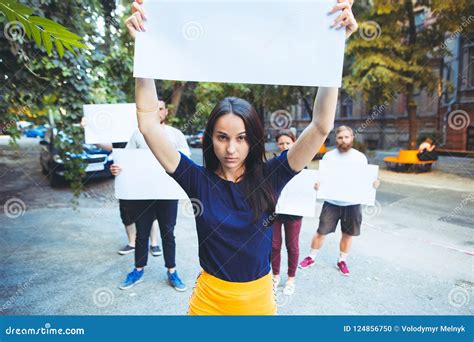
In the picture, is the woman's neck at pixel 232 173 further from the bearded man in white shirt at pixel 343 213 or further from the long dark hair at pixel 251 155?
the bearded man in white shirt at pixel 343 213

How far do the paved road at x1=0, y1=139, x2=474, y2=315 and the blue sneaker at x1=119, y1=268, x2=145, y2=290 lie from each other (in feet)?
0.23

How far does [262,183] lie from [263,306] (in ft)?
1.64

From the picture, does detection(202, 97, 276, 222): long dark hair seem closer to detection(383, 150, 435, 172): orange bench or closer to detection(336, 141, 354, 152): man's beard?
detection(336, 141, 354, 152): man's beard

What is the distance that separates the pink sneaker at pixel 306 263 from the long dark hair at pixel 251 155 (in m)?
2.04

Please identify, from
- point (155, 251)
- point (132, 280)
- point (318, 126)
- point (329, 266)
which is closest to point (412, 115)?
point (329, 266)

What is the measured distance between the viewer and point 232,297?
121 centimetres

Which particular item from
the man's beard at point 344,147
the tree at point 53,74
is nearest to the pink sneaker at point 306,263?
the man's beard at point 344,147

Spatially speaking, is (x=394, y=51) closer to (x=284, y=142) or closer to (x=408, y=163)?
(x=408, y=163)

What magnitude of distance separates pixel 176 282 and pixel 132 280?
1.27 feet

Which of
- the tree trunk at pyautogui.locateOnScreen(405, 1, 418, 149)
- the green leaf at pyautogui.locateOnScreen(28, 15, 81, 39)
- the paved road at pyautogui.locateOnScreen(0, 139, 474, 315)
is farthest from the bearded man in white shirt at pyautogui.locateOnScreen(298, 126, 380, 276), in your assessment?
the tree trunk at pyautogui.locateOnScreen(405, 1, 418, 149)

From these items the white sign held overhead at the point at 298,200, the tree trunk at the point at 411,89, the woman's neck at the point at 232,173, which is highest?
the tree trunk at the point at 411,89

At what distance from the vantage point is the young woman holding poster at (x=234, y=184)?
1.14 metres

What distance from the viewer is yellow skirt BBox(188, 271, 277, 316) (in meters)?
1.22
